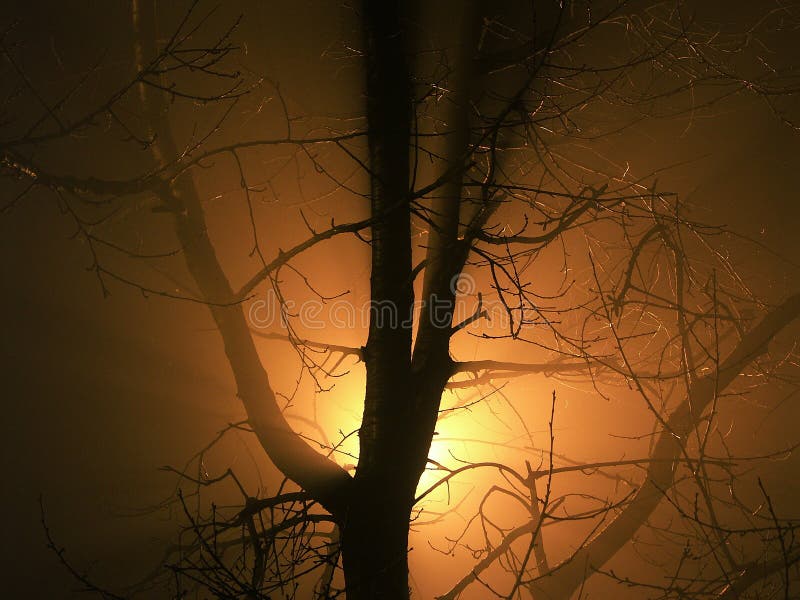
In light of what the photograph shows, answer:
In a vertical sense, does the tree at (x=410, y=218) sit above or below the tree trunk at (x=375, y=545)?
above

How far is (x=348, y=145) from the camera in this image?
2.77 m

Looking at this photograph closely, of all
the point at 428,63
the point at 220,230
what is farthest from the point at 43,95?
the point at 428,63

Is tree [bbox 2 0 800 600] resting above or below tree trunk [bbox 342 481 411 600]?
above

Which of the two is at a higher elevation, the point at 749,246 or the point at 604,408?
the point at 749,246

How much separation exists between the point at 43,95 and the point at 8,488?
205 centimetres

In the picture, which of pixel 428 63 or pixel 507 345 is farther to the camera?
pixel 507 345

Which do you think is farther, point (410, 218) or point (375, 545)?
point (410, 218)

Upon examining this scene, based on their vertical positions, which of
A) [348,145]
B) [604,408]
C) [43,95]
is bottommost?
[604,408]

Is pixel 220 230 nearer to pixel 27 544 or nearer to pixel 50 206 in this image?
pixel 50 206

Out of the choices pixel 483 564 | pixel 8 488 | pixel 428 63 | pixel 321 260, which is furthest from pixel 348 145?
pixel 8 488

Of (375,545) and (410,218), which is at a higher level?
(410,218)

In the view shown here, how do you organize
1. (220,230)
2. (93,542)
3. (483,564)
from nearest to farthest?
(483,564), (93,542), (220,230)

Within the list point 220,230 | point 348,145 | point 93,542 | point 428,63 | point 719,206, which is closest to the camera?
point 428,63

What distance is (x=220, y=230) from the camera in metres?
3.63
